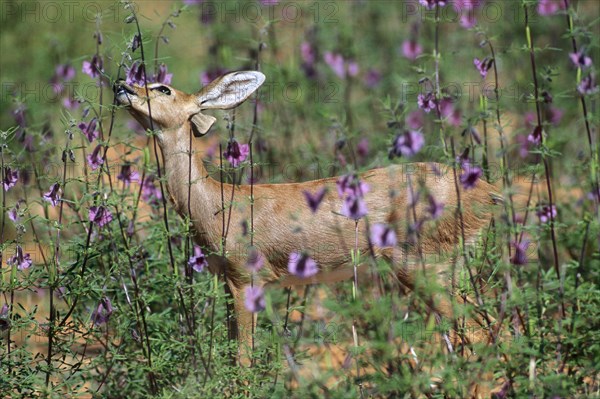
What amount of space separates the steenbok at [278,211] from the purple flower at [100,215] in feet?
2.63

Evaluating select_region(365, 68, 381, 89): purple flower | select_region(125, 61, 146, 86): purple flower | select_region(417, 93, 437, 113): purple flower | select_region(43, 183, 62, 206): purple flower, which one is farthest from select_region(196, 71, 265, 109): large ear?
select_region(365, 68, 381, 89): purple flower

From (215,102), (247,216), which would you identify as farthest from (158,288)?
(215,102)

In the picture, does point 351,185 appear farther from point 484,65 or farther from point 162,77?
point 162,77

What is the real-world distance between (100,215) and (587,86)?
2184 mm

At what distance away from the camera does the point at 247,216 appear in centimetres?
588

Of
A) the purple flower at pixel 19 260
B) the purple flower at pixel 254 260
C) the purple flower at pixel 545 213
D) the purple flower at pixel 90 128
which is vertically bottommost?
the purple flower at pixel 254 260

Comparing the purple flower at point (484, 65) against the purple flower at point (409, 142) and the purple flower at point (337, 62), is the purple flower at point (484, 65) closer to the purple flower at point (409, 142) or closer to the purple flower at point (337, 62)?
the purple flower at point (409, 142)

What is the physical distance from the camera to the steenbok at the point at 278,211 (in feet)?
18.5

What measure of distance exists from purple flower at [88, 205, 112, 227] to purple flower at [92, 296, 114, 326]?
1.30 feet

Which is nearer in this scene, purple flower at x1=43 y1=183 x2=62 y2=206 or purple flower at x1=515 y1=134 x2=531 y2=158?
purple flower at x1=43 y1=183 x2=62 y2=206


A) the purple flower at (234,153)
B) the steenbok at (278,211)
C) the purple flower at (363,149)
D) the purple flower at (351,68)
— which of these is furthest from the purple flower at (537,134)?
the purple flower at (351,68)

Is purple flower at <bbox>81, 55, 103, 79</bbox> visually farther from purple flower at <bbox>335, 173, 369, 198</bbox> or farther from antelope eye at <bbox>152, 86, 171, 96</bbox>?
purple flower at <bbox>335, 173, 369, 198</bbox>

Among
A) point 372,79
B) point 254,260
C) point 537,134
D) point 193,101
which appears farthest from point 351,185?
point 372,79

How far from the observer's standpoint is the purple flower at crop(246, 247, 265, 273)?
16.3 ft
